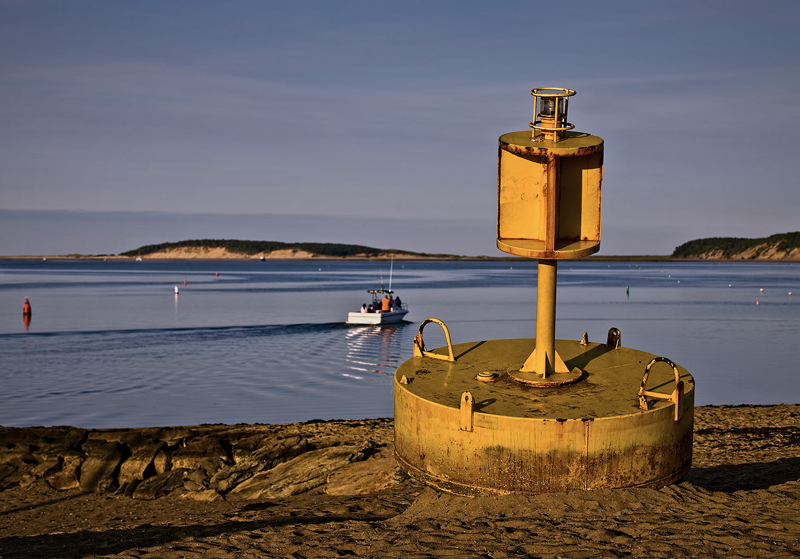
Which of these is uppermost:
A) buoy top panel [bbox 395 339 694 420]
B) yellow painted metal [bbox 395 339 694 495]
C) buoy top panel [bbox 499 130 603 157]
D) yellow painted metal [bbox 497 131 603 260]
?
buoy top panel [bbox 499 130 603 157]

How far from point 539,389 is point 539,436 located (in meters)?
1.07

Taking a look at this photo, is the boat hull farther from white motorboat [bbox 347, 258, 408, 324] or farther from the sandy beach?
the sandy beach

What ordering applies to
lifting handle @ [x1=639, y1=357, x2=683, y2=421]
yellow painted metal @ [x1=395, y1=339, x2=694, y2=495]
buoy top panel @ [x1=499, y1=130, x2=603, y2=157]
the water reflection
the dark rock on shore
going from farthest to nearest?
1. the water reflection
2. the dark rock on shore
3. buoy top panel @ [x1=499, y1=130, x2=603, y2=157]
4. lifting handle @ [x1=639, y1=357, x2=683, y2=421]
5. yellow painted metal @ [x1=395, y1=339, x2=694, y2=495]

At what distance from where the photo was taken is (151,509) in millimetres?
9953

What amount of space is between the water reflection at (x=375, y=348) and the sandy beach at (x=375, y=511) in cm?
1089

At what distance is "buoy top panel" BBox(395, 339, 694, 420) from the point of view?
673cm

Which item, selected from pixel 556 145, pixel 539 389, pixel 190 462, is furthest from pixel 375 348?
pixel 556 145

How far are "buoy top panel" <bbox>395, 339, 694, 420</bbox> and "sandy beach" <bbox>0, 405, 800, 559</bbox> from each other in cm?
86

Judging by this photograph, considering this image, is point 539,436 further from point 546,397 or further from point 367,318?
point 367,318

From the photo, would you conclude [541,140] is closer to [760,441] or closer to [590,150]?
[590,150]

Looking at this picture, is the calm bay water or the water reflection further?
the water reflection

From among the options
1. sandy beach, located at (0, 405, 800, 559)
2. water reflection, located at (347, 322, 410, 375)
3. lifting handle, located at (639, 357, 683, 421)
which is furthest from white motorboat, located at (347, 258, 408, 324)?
lifting handle, located at (639, 357, 683, 421)

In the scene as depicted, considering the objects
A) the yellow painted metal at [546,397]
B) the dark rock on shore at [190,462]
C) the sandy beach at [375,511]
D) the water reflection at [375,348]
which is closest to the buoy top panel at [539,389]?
the yellow painted metal at [546,397]

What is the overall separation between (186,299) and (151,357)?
37.5 m
